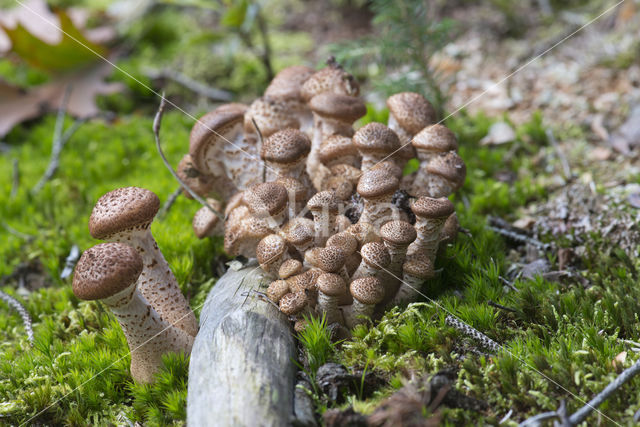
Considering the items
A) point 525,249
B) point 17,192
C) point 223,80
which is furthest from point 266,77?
point 525,249

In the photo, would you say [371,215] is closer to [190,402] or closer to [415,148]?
[415,148]

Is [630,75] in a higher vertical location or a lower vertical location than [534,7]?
lower

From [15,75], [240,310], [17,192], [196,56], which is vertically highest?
[15,75]

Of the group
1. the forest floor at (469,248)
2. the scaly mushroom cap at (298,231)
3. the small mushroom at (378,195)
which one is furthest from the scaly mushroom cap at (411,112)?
the scaly mushroom cap at (298,231)

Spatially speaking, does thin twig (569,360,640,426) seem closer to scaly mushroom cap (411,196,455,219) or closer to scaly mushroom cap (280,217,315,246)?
scaly mushroom cap (411,196,455,219)

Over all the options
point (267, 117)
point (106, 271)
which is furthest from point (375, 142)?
point (106, 271)

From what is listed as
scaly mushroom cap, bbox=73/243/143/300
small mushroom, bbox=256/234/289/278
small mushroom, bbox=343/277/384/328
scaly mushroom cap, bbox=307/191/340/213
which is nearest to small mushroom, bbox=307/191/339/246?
scaly mushroom cap, bbox=307/191/340/213
